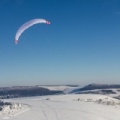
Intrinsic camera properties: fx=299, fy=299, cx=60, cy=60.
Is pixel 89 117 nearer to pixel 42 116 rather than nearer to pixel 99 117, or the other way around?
pixel 99 117

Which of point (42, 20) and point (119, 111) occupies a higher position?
point (42, 20)

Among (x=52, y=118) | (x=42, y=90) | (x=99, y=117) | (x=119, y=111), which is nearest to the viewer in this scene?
(x=52, y=118)

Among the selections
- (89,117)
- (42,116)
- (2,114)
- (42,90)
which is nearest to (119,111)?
(89,117)

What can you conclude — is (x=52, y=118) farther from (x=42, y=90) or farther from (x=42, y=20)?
(x=42, y=90)

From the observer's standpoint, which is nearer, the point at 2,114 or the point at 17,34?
the point at 17,34

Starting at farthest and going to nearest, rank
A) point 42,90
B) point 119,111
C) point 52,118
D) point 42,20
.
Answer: point 42,90, point 119,111, point 52,118, point 42,20

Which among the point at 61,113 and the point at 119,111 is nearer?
the point at 61,113

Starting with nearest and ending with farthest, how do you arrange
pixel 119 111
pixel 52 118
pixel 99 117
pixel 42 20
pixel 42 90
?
pixel 42 20 → pixel 52 118 → pixel 99 117 → pixel 119 111 → pixel 42 90

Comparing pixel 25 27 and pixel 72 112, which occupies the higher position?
pixel 25 27

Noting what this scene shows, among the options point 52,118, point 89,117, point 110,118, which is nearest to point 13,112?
point 52,118
